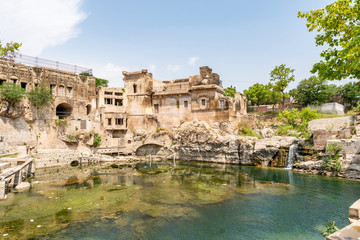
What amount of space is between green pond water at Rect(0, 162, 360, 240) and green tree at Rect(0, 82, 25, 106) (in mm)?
9814

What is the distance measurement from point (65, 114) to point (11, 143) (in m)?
8.61

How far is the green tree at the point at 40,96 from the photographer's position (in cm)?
2820

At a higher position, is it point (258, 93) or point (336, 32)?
point (258, 93)

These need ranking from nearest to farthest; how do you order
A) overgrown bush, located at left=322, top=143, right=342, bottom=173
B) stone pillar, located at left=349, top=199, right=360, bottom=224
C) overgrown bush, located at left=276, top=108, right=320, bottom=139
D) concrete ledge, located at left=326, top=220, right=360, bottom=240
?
concrete ledge, located at left=326, top=220, right=360, bottom=240 → stone pillar, located at left=349, top=199, right=360, bottom=224 → overgrown bush, located at left=322, top=143, right=342, bottom=173 → overgrown bush, located at left=276, top=108, right=320, bottom=139

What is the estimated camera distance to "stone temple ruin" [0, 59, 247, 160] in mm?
27547

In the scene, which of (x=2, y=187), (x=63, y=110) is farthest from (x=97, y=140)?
(x=2, y=187)

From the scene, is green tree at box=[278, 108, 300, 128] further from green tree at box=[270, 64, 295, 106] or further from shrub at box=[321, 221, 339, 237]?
shrub at box=[321, 221, 339, 237]

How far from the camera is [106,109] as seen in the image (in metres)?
35.0

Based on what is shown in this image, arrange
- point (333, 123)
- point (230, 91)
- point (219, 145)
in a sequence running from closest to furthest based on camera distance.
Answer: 1. point (333, 123)
2. point (219, 145)
3. point (230, 91)

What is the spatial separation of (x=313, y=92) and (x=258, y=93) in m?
10.6

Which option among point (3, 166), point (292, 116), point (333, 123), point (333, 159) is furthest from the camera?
point (292, 116)

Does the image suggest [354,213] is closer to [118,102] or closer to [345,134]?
[345,134]

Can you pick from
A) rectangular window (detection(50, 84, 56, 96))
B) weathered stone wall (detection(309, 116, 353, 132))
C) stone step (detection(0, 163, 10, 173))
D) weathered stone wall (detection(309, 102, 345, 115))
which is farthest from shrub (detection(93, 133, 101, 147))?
weathered stone wall (detection(309, 102, 345, 115))

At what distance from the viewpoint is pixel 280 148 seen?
81.8 ft
